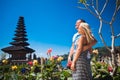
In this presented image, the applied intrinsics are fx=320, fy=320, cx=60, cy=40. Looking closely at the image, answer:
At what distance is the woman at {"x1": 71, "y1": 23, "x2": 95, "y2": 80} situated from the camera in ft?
17.6

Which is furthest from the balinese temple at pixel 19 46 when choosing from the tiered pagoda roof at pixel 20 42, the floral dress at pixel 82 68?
the floral dress at pixel 82 68

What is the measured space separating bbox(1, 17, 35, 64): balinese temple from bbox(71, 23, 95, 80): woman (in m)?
29.0

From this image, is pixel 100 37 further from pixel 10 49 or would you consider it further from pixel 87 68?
pixel 10 49

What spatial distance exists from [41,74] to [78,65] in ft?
9.76

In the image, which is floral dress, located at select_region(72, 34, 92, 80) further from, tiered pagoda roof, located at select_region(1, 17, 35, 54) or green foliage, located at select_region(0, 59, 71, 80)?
tiered pagoda roof, located at select_region(1, 17, 35, 54)

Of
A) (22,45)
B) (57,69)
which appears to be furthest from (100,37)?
(22,45)

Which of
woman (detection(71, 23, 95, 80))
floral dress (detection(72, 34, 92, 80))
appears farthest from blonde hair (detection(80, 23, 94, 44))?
floral dress (detection(72, 34, 92, 80))

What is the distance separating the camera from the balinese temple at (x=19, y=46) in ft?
136

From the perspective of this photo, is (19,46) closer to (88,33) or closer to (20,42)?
(20,42)

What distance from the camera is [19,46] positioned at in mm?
44156

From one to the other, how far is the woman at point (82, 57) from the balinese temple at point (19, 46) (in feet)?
95.2

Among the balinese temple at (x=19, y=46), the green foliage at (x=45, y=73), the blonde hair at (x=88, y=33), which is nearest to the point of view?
the blonde hair at (x=88, y=33)

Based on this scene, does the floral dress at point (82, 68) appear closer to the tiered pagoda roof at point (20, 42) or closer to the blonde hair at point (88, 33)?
the blonde hair at point (88, 33)

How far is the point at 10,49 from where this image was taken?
4200 centimetres
